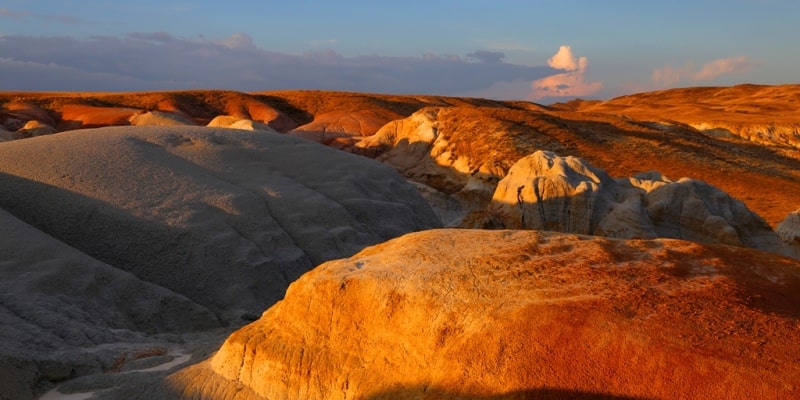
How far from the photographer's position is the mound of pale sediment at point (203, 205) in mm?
12883

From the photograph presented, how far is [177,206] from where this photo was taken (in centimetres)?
1405

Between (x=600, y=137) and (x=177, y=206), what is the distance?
762 inches

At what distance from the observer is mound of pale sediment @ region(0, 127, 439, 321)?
12.9 m

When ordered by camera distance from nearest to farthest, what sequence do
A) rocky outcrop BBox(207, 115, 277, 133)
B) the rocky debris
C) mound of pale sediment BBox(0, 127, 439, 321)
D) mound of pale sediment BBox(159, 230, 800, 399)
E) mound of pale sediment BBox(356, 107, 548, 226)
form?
mound of pale sediment BBox(159, 230, 800, 399), mound of pale sediment BBox(0, 127, 439, 321), mound of pale sediment BBox(356, 107, 548, 226), rocky outcrop BBox(207, 115, 277, 133), the rocky debris

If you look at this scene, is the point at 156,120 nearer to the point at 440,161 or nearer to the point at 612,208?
the point at 440,161

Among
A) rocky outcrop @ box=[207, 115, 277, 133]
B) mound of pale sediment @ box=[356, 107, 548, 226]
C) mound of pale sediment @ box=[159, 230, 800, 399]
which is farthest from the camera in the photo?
rocky outcrop @ box=[207, 115, 277, 133]

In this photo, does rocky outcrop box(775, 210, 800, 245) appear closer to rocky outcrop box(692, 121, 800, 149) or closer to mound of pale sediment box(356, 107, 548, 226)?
mound of pale sediment box(356, 107, 548, 226)

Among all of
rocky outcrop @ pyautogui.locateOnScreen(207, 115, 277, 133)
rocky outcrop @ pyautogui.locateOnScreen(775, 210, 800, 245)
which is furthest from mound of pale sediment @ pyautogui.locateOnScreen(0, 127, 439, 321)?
rocky outcrop @ pyautogui.locateOnScreen(775, 210, 800, 245)

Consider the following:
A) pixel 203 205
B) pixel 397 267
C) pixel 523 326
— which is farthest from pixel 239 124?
pixel 523 326

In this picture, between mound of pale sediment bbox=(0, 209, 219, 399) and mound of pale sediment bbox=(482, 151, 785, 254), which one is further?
mound of pale sediment bbox=(482, 151, 785, 254)

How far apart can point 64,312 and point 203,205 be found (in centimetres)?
436

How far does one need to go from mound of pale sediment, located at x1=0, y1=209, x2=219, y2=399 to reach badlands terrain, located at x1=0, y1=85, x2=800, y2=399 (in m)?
0.04

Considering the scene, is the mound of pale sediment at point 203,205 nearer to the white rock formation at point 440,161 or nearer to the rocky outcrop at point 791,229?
the white rock formation at point 440,161

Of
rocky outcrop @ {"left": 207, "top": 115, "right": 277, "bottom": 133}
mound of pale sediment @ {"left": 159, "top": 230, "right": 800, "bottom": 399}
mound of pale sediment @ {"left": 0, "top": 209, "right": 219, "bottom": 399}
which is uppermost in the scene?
rocky outcrop @ {"left": 207, "top": 115, "right": 277, "bottom": 133}
